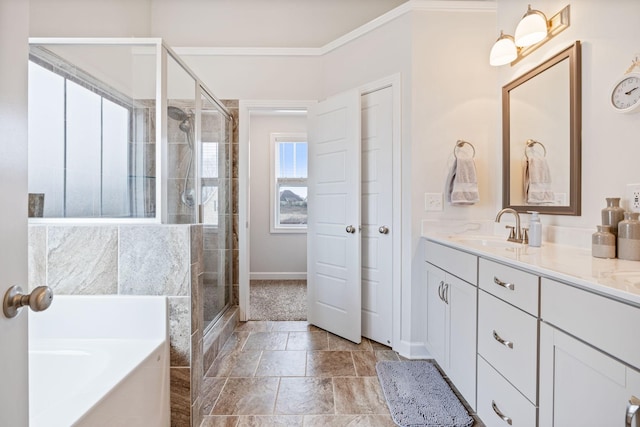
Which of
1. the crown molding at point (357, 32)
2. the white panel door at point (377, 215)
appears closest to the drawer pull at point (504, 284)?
the white panel door at point (377, 215)

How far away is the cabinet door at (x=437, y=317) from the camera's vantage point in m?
1.81

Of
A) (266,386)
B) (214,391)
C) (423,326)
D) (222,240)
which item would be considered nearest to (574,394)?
(423,326)

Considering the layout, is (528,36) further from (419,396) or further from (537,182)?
(419,396)

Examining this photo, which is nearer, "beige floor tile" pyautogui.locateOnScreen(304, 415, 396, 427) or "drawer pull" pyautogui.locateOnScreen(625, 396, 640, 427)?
"drawer pull" pyautogui.locateOnScreen(625, 396, 640, 427)

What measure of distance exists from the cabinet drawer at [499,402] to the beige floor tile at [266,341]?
56.5 inches

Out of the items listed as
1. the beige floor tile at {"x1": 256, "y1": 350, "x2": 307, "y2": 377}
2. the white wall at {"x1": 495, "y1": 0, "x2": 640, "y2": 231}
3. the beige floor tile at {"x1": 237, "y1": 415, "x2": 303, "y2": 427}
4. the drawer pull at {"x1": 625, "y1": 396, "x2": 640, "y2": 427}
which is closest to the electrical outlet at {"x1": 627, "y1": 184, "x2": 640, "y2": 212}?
the white wall at {"x1": 495, "y1": 0, "x2": 640, "y2": 231}

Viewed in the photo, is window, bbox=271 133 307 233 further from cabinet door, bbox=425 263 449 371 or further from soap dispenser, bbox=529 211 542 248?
soap dispenser, bbox=529 211 542 248

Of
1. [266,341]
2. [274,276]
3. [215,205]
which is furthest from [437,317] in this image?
[274,276]

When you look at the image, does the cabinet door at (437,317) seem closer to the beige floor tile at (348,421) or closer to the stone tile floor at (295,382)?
the stone tile floor at (295,382)

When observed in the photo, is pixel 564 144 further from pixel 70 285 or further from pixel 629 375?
pixel 70 285

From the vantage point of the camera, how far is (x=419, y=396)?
1732mm

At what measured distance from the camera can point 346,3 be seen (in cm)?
312

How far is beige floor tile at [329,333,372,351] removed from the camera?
2353 millimetres

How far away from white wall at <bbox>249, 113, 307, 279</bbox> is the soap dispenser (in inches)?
126
